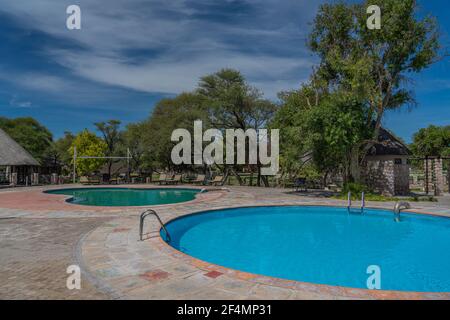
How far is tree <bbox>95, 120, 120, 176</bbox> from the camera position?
39906 mm

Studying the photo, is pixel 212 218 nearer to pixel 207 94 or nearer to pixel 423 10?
pixel 423 10

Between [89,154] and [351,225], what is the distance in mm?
34190

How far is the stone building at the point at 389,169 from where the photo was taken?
1736 cm

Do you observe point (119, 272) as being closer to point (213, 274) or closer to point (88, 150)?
point (213, 274)

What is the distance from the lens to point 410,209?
1145 cm

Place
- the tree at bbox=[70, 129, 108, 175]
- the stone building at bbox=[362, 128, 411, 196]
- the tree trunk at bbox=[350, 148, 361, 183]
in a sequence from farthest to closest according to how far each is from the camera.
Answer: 1. the tree at bbox=[70, 129, 108, 175]
2. the stone building at bbox=[362, 128, 411, 196]
3. the tree trunk at bbox=[350, 148, 361, 183]

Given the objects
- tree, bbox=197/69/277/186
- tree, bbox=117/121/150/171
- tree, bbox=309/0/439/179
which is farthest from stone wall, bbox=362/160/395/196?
tree, bbox=117/121/150/171

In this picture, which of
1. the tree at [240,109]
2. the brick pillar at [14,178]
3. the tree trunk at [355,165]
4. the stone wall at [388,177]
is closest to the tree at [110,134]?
the brick pillar at [14,178]

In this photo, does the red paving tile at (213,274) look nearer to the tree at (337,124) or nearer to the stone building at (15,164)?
the tree at (337,124)

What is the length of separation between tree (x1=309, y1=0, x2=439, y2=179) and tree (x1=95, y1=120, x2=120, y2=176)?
32.0 metres

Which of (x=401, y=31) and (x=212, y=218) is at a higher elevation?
(x=401, y=31)

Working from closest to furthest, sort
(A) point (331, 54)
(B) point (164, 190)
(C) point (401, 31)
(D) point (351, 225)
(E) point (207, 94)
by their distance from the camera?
(D) point (351, 225) < (C) point (401, 31) < (A) point (331, 54) < (B) point (164, 190) < (E) point (207, 94)

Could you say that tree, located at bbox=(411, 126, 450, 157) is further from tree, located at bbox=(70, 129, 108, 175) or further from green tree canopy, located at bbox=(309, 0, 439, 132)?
tree, located at bbox=(70, 129, 108, 175)
